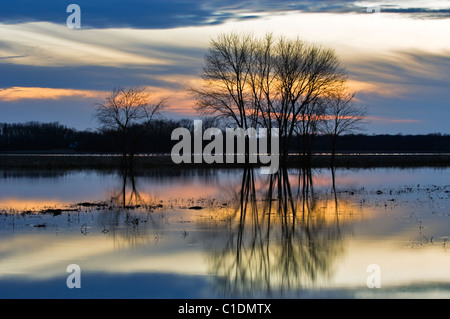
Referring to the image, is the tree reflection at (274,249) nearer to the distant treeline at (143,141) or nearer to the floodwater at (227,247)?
the floodwater at (227,247)

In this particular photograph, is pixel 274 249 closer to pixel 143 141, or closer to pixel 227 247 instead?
pixel 227 247

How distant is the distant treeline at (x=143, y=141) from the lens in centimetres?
11619

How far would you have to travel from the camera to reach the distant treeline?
11619 cm

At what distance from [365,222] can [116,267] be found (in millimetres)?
8659

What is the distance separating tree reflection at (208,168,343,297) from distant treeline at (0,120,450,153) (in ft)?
287

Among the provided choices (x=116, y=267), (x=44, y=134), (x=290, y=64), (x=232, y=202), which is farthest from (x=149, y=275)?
(x=44, y=134)

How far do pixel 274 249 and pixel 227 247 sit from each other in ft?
3.75

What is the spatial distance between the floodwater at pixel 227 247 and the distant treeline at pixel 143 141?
3350 inches

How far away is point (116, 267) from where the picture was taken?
1146cm
